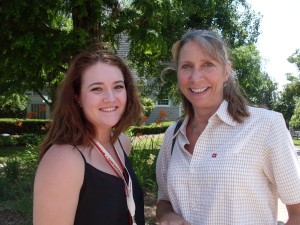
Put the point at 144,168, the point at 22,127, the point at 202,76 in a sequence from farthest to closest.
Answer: the point at 22,127
the point at 144,168
the point at 202,76

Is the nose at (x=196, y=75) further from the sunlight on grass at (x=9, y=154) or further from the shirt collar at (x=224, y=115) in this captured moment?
the sunlight on grass at (x=9, y=154)

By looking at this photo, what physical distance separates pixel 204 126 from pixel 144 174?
490 centimetres

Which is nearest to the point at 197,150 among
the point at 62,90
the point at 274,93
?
the point at 62,90

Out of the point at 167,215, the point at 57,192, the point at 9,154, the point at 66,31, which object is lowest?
the point at 9,154

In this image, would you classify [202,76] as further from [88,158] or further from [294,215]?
[294,215]

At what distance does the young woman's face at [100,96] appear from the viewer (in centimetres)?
255

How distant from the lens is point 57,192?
2.21 meters

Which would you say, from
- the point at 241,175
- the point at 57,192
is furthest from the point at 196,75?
the point at 57,192

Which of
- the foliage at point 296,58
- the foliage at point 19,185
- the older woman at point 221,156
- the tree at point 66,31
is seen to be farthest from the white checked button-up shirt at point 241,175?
the foliage at point 296,58

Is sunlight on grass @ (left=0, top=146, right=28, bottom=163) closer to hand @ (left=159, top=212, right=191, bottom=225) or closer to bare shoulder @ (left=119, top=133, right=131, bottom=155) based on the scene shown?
bare shoulder @ (left=119, top=133, right=131, bottom=155)

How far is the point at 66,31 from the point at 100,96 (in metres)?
5.12

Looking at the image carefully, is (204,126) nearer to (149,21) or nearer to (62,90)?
(62,90)

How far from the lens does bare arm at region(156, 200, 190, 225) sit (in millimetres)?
2447

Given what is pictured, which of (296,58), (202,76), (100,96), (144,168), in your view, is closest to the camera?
(100,96)
